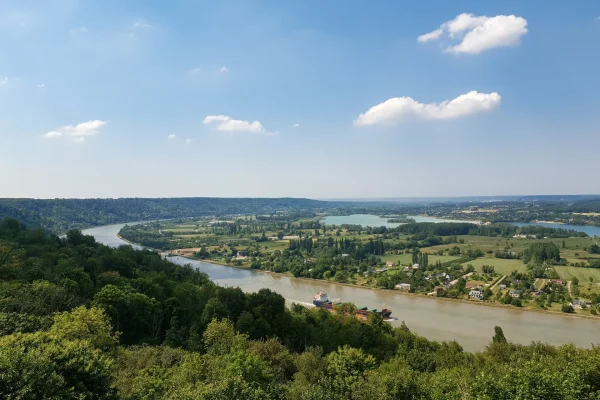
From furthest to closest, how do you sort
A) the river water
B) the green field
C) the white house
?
the green field < the white house < the river water

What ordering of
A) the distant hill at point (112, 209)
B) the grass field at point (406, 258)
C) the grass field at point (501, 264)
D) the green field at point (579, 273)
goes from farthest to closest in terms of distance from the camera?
the distant hill at point (112, 209)
the grass field at point (406, 258)
the grass field at point (501, 264)
the green field at point (579, 273)

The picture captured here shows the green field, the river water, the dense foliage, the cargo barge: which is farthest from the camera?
the green field

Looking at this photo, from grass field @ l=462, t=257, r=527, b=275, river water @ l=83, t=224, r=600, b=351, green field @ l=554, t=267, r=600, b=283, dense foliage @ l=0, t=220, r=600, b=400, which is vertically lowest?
river water @ l=83, t=224, r=600, b=351

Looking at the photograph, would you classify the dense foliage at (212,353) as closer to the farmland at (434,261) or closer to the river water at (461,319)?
the river water at (461,319)

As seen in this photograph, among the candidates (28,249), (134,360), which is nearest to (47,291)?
(134,360)

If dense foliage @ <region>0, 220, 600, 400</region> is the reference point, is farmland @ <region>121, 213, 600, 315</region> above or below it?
below

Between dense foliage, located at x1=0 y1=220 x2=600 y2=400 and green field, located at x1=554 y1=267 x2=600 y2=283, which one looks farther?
green field, located at x1=554 y1=267 x2=600 y2=283

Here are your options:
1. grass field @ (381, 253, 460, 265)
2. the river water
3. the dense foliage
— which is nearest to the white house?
the river water

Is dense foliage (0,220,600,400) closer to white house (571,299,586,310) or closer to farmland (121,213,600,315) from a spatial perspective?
white house (571,299,586,310)

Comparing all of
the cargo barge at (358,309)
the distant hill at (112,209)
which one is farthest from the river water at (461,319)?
the distant hill at (112,209)
